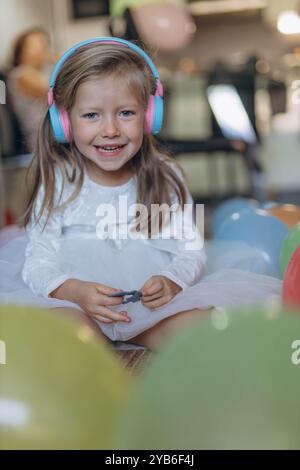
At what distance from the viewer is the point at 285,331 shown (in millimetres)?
476

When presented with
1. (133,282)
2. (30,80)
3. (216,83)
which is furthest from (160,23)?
(216,83)

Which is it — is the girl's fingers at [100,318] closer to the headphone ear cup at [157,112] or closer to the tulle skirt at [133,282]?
the tulle skirt at [133,282]

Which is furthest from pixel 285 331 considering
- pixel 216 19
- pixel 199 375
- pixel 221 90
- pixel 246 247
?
pixel 216 19

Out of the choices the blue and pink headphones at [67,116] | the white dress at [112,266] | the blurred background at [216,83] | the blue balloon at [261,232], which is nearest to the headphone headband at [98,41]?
the blue and pink headphones at [67,116]

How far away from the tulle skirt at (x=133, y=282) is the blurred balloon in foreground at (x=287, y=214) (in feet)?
0.68

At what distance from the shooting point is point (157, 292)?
85 centimetres

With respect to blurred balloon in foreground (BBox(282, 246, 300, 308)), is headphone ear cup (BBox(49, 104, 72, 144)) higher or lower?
higher

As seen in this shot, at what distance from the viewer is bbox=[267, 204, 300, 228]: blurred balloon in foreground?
48.9 inches

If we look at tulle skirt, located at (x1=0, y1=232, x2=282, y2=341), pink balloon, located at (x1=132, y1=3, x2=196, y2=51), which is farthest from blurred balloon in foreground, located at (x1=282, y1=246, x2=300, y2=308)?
pink balloon, located at (x1=132, y1=3, x2=196, y2=51)

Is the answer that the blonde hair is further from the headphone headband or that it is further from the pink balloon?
the pink balloon

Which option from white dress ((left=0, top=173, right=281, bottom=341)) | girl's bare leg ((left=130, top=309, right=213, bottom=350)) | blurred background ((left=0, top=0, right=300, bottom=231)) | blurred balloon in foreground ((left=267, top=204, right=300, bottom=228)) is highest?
blurred background ((left=0, top=0, right=300, bottom=231))

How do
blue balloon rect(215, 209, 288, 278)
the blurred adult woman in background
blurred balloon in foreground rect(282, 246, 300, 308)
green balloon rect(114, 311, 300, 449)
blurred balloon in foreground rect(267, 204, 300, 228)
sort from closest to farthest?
green balloon rect(114, 311, 300, 449) → blurred balloon in foreground rect(282, 246, 300, 308) → the blurred adult woman in background → blue balloon rect(215, 209, 288, 278) → blurred balloon in foreground rect(267, 204, 300, 228)

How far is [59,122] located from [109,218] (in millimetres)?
184

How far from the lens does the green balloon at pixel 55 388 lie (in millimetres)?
457
